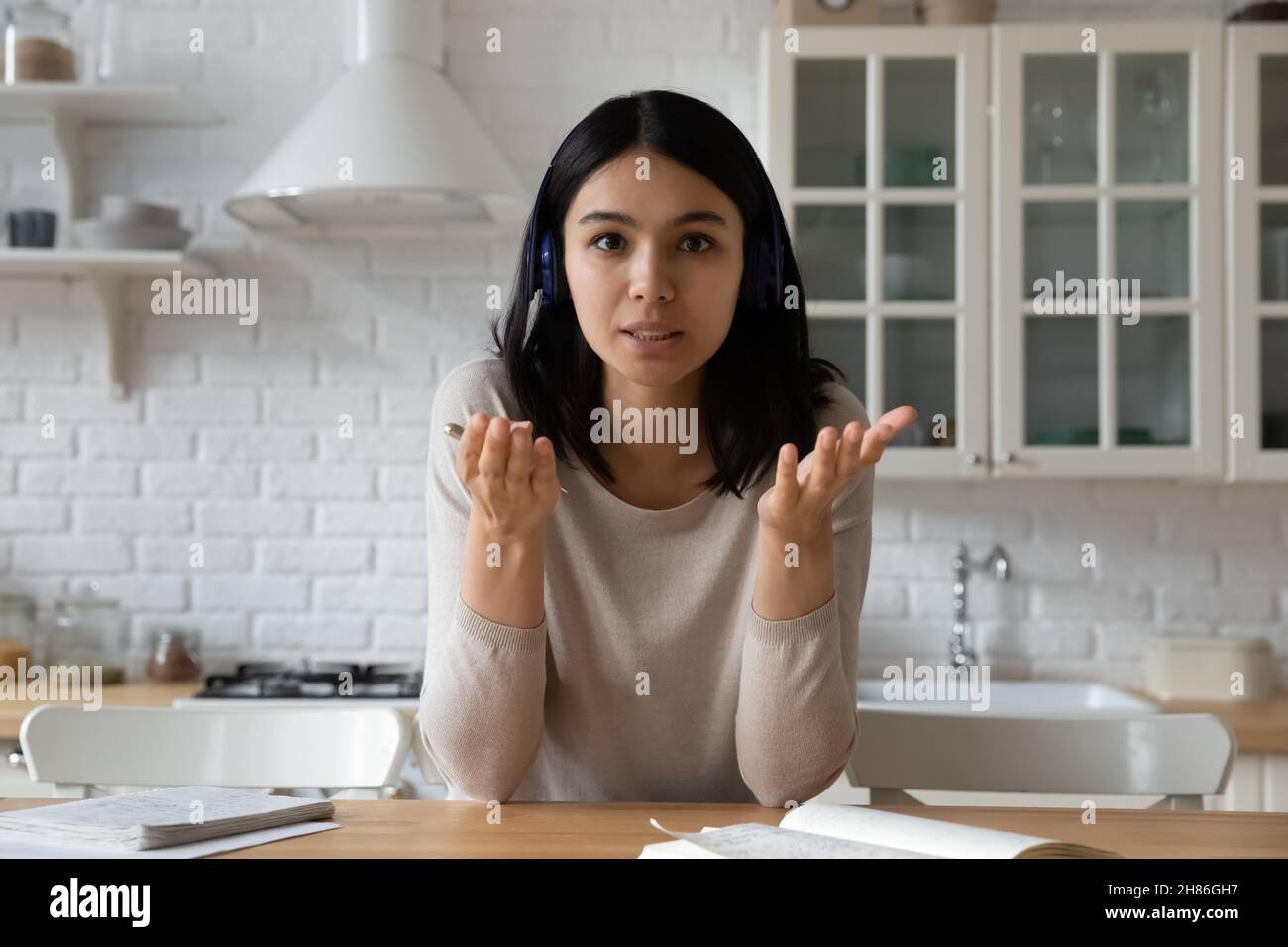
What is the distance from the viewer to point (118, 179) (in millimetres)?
2801

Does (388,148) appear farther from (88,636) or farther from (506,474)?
(506,474)

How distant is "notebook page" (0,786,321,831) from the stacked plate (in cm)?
170

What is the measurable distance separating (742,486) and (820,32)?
1451 millimetres

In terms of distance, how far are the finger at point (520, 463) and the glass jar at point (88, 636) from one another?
5.97 feet

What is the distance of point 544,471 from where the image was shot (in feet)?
3.65

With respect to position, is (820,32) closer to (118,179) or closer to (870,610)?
(870,610)

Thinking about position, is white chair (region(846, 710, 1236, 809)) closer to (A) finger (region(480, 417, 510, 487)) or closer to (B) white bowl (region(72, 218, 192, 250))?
(A) finger (region(480, 417, 510, 487))

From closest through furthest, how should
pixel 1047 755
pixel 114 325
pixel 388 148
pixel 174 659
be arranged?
pixel 1047 755 < pixel 388 148 < pixel 174 659 < pixel 114 325

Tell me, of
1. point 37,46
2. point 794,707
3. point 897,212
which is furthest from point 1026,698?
point 37,46

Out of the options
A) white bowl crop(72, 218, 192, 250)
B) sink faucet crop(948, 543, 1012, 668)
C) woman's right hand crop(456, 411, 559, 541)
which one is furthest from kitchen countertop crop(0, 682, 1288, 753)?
woman's right hand crop(456, 411, 559, 541)

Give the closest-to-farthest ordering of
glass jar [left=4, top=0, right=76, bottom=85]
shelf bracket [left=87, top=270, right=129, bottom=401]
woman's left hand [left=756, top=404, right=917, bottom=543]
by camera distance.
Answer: woman's left hand [left=756, top=404, right=917, bottom=543]
glass jar [left=4, top=0, right=76, bottom=85]
shelf bracket [left=87, top=270, right=129, bottom=401]

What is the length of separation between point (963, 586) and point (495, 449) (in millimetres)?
1849

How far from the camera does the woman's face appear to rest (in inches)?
50.0
